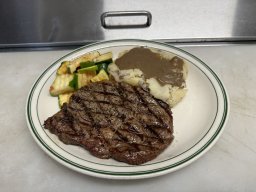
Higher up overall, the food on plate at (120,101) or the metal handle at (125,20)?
the metal handle at (125,20)

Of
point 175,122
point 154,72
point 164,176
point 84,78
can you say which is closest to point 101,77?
point 84,78

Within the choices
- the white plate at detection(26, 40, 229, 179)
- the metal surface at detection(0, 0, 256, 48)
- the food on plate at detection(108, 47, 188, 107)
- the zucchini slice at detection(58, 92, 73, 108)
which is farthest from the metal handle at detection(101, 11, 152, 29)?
the zucchini slice at detection(58, 92, 73, 108)

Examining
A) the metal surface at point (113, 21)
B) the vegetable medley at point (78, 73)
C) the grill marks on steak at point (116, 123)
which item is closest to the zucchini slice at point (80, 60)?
the vegetable medley at point (78, 73)

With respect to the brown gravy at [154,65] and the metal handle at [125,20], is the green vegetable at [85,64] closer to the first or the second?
the brown gravy at [154,65]

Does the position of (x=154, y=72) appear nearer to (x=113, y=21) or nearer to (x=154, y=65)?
(x=154, y=65)

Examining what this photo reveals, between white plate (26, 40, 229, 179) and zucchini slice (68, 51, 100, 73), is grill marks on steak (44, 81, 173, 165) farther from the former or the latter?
zucchini slice (68, 51, 100, 73)

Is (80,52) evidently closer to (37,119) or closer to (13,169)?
(37,119)
